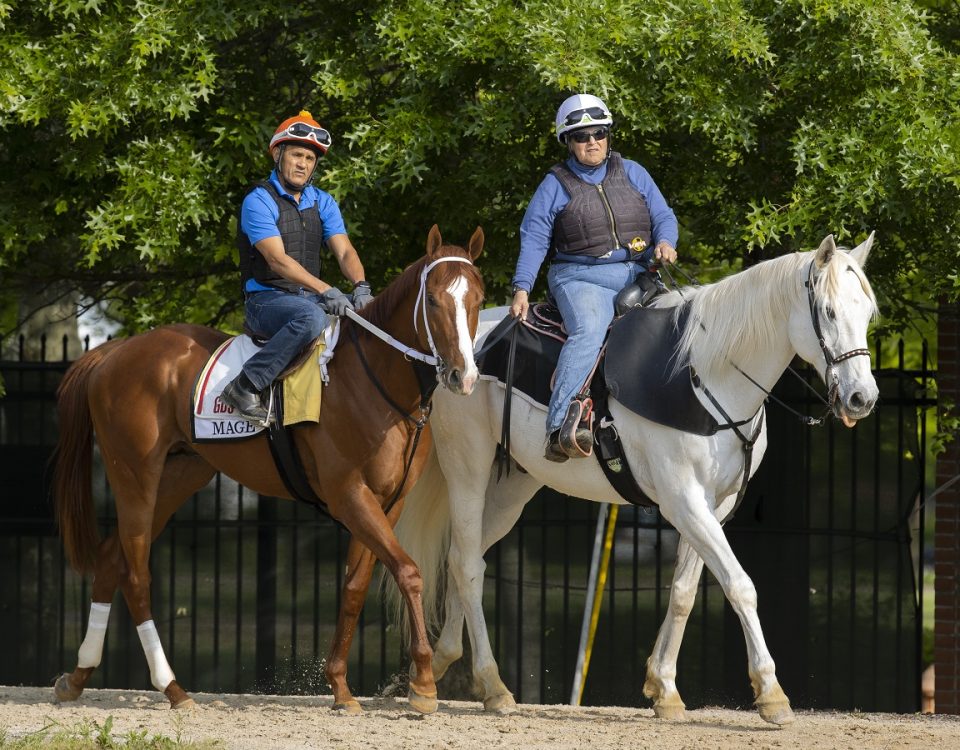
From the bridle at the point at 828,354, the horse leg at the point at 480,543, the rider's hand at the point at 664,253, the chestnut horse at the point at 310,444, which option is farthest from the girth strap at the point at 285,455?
the bridle at the point at 828,354

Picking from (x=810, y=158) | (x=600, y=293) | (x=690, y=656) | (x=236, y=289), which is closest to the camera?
(x=600, y=293)

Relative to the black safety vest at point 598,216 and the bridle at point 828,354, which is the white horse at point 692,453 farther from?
the black safety vest at point 598,216

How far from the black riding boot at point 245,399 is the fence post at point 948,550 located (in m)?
4.67

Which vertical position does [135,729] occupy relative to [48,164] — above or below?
below

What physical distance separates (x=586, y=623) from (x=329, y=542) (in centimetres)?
323

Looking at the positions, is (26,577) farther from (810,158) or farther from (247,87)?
(810,158)

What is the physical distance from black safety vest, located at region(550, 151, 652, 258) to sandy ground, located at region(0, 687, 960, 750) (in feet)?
7.76

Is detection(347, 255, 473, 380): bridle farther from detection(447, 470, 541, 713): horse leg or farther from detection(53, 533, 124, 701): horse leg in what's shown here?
detection(53, 533, 124, 701): horse leg

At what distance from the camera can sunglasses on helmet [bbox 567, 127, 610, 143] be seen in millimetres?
7062

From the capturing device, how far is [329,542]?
1148cm

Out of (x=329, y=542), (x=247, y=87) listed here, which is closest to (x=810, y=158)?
(x=247, y=87)

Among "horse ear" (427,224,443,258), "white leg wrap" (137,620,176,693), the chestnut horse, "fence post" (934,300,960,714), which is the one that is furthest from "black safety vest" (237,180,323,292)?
"fence post" (934,300,960,714)

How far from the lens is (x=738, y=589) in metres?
6.34

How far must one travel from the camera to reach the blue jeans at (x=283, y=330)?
6.64 meters
